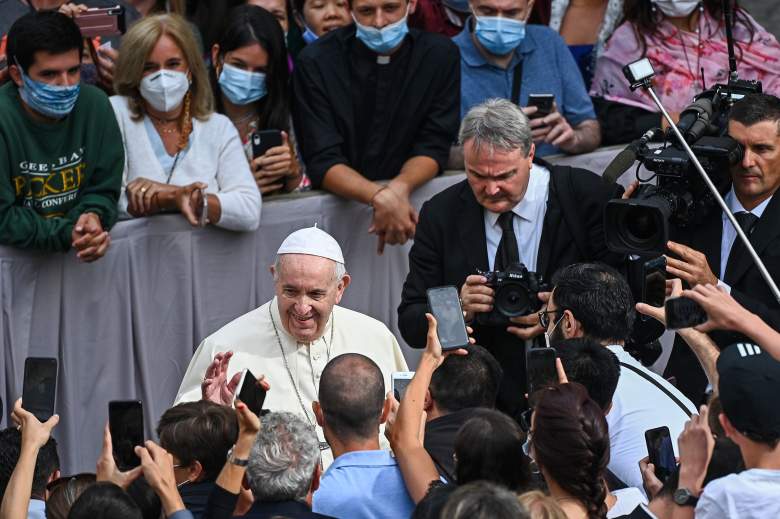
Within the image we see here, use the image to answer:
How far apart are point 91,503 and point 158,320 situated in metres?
3.68

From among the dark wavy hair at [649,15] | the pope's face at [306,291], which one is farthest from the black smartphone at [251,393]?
the dark wavy hair at [649,15]

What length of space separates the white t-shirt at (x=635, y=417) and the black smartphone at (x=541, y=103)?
8.74 feet

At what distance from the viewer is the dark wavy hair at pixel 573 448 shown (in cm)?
510

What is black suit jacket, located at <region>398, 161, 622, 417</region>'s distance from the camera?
754 cm

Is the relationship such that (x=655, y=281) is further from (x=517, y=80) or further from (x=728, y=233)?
(x=517, y=80)

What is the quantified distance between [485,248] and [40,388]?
237 cm

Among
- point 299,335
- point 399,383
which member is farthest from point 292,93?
point 399,383

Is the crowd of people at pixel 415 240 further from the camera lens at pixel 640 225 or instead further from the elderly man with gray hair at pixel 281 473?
the camera lens at pixel 640 225

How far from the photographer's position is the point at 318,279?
7.51 meters

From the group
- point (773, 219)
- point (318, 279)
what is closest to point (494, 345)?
point (318, 279)

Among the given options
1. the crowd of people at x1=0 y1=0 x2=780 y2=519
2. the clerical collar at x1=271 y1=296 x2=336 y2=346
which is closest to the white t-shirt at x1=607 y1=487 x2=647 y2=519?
the crowd of people at x1=0 y1=0 x2=780 y2=519

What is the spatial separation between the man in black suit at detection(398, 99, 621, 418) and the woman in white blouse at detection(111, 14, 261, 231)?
1.28 metres

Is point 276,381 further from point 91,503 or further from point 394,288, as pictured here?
point 91,503

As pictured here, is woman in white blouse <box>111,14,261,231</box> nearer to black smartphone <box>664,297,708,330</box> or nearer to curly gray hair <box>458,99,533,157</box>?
curly gray hair <box>458,99,533,157</box>
